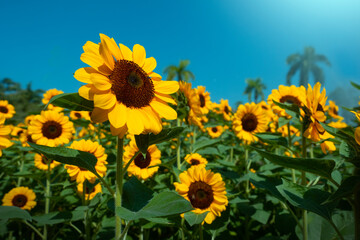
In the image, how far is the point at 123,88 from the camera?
45.3 inches

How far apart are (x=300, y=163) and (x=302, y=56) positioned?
4878 centimetres

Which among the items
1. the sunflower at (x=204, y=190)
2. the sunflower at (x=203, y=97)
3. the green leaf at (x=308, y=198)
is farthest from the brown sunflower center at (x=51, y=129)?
the green leaf at (x=308, y=198)

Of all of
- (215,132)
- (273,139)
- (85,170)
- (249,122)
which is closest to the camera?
(273,139)

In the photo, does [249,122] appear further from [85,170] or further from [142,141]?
[142,141]

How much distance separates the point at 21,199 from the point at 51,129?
89cm

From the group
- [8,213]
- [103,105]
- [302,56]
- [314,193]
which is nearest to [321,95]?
[314,193]

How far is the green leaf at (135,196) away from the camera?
124 centimetres

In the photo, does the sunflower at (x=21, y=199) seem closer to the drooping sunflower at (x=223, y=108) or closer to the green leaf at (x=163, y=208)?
the green leaf at (x=163, y=208)

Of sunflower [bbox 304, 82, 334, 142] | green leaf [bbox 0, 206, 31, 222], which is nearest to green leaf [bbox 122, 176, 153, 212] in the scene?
green leaf [bbox 0, 206, 31, 222]

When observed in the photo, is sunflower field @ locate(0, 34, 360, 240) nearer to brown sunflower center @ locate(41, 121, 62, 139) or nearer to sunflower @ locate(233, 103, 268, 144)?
brown sunflower center @ locate(41, 121, 62, 139)

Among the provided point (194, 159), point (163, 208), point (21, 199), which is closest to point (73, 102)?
point (163, 208)

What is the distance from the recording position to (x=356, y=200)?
1043 millimetres

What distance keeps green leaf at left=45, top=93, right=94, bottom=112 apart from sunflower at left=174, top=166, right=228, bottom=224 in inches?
48.7

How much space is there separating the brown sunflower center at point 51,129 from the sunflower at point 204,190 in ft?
5.98
